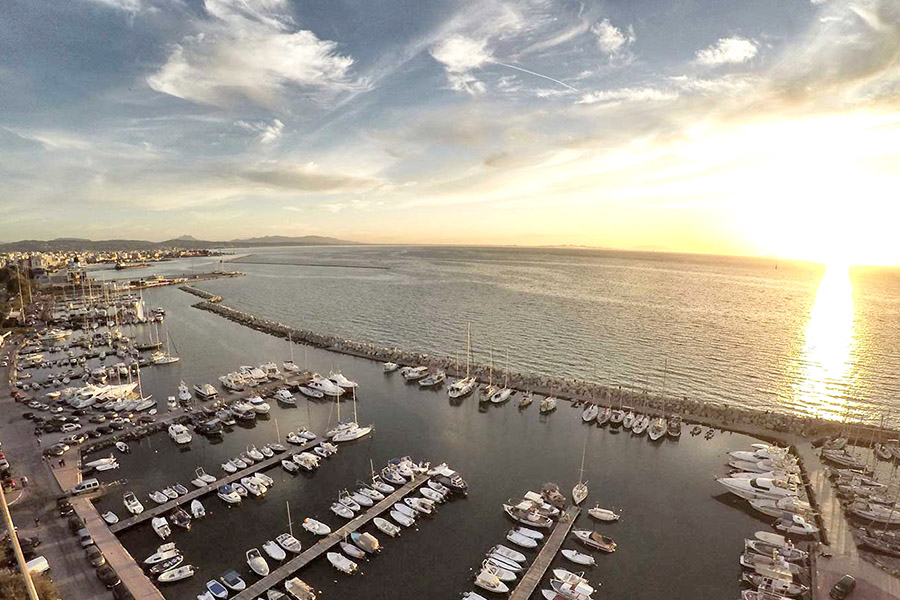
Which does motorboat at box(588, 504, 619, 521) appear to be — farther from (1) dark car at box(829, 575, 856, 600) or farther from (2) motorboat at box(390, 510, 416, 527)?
(2) motorboat at box(390, 510, 416, 527)

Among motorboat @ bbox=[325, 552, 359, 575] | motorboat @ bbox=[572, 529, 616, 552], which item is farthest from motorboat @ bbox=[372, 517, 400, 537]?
motorboat @ bbox=[572, 529, 616, 552]

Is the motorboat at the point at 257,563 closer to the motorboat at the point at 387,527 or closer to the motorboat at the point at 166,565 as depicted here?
the motorboat at the point at 166,565

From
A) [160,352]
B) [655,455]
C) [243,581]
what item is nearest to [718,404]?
[655,455]

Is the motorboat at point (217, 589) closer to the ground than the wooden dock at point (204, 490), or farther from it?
closer to the ground

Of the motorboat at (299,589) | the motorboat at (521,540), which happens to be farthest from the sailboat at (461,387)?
the motorboat at (299,589)

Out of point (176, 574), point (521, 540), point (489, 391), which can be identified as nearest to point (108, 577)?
point (176, 574)

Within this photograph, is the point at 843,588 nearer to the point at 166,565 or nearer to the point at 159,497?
the point at 166,565

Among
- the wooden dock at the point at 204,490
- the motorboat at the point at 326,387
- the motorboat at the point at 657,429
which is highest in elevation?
the motorboat at the point at 326,387
